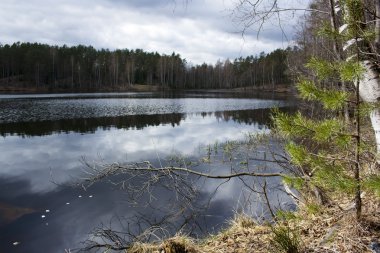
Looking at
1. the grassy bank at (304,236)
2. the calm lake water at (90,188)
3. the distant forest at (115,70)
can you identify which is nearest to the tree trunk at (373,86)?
the grassy bank at (304,236)

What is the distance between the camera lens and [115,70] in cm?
10056

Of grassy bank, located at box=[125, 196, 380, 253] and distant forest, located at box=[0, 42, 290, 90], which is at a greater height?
Answer: distant forest, located at box=[0, 42, 290, 90]

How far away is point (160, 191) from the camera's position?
10.7 m

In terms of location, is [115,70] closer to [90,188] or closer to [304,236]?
[90,188]

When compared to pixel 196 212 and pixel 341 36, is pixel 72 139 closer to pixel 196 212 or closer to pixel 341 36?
pixel 196 212

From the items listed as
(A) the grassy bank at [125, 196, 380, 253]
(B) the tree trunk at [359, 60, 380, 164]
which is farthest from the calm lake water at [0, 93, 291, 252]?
(B) the tree trunk at [359, 60, 380, 164]

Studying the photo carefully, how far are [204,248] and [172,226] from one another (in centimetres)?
294

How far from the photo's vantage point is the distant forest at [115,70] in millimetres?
87312

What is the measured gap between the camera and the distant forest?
87312mm

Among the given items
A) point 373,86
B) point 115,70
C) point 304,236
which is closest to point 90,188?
point 304,236

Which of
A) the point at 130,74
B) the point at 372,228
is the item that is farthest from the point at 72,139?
the point at 130,74

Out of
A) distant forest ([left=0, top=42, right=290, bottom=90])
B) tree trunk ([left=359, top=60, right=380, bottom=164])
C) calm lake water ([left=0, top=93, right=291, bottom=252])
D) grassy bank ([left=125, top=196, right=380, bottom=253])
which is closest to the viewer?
tree trunk ([left=359, top=60, right=380, bottom=164])

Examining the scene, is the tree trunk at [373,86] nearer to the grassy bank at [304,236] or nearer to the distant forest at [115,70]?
the grassy bank at [304,236]

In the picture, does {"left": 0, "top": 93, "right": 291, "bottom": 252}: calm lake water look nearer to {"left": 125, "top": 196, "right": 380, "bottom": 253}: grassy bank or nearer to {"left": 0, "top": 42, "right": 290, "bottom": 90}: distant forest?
{"left": 125, "top": 196, "right": 380, "bottom": 253}: grassy bank
